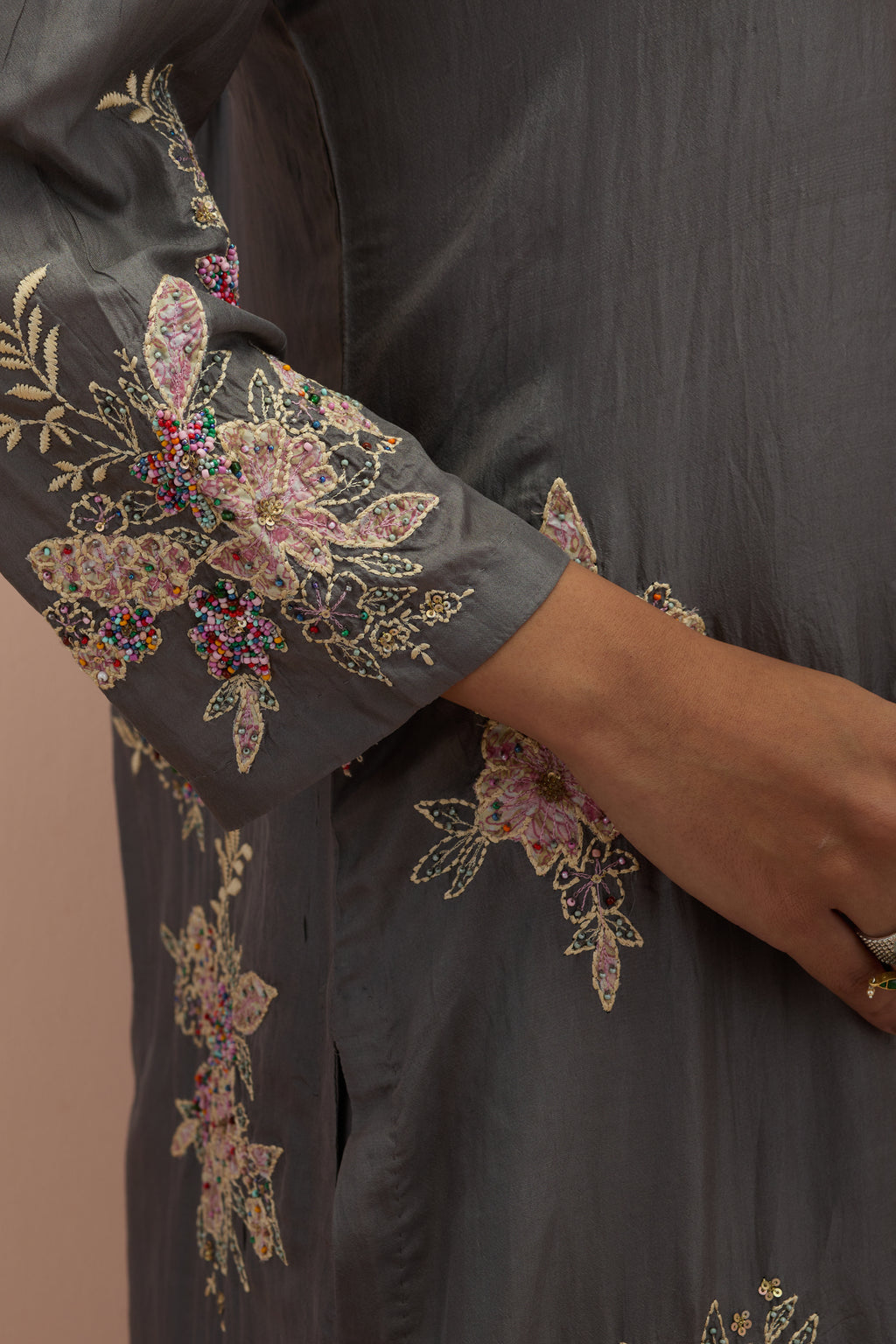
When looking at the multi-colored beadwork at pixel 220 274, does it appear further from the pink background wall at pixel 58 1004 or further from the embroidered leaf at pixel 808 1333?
the pink background wall at pixel 58 1004

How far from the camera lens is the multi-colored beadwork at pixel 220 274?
51 cm

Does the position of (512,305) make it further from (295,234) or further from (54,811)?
(54,811)

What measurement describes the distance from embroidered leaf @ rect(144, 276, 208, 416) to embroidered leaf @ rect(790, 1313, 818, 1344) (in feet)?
1.82

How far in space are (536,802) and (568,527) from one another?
139 millimetres

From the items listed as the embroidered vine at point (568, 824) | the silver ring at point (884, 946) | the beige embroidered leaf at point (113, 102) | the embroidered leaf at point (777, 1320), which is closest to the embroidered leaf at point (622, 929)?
the embroidered vine at point (568, 824)

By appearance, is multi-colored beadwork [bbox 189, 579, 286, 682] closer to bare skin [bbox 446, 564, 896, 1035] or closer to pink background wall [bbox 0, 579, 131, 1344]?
bare skin [bbox 446, 564, 896, 1035]

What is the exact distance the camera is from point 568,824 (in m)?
0.59

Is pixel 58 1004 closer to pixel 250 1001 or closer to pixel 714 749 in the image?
pixel 250 1001

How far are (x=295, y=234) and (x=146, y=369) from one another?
26 centimetres

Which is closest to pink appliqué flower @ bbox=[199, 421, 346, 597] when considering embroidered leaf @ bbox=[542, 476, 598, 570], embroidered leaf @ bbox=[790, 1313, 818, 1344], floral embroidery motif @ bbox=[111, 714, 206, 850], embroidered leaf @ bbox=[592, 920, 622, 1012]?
embroidered leaf @ bbox=[542, 476, 598, 570]

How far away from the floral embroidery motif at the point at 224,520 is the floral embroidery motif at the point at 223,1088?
30 centimetres

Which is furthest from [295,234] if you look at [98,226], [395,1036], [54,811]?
[54,811]

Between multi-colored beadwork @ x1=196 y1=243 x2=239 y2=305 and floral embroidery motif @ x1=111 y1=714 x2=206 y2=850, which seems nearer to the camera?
multi-colored beadwork @ x1=196 y1=243 x2=239 y2=305

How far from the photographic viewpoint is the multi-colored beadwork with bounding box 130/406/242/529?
1.58ft
